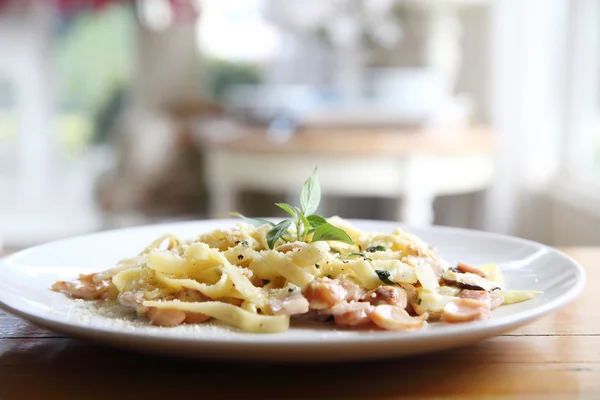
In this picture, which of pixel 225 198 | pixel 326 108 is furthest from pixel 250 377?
pixel 326 108

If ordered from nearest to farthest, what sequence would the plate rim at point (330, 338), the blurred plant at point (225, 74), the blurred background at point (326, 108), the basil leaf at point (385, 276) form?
the plate rim at point (330, 338) → the basil leaf at point (385, 276) → the blurred background at point (326, 108) → the blurred plant at point (225, 74)

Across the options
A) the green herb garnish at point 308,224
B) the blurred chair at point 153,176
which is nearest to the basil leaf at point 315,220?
the green herb garnish at point 308,224

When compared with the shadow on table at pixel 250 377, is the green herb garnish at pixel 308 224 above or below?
above

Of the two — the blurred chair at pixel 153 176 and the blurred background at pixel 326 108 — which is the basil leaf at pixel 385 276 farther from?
the blurred chair at pixel 153 176

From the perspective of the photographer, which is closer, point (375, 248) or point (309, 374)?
point (309, 374)

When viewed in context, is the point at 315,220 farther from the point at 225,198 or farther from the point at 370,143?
the point at 225,198

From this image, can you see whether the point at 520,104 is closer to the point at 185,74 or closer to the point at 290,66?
the point at 290,66

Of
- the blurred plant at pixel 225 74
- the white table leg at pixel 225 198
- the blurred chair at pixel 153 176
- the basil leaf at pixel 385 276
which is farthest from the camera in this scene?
the blurred plant at pixel 225 74
